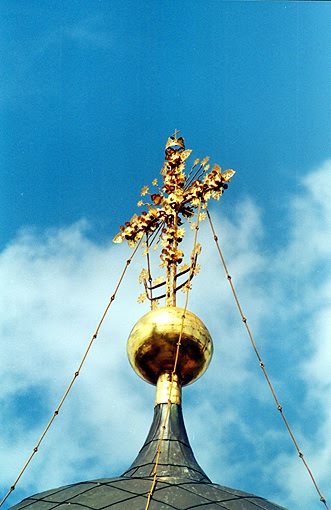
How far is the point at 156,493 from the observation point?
821 centimetres

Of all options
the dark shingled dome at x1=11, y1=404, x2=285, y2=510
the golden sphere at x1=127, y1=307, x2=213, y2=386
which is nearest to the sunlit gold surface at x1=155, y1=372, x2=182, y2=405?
the golden sphere at x1=127, y1=307, x2=213, y2=386

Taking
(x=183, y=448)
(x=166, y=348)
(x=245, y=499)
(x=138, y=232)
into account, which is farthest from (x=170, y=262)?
(x=245, y=499)

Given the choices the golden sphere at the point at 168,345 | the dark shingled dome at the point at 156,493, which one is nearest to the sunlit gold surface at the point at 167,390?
the golden sphere at the point at 168,345

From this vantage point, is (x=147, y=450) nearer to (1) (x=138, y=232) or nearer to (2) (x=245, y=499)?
(2) (x=245, y=499)

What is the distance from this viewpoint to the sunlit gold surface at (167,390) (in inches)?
400

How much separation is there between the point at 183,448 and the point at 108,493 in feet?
5.01

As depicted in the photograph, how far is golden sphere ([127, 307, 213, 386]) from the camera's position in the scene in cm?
1011

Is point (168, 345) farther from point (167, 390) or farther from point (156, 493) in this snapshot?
point (156, 493)

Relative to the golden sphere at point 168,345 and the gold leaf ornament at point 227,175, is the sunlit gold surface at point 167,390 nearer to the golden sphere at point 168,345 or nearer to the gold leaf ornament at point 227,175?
the golden sphere at point 168,345

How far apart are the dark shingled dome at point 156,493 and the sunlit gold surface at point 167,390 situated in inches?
29.9

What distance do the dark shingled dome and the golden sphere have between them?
105 centimetres

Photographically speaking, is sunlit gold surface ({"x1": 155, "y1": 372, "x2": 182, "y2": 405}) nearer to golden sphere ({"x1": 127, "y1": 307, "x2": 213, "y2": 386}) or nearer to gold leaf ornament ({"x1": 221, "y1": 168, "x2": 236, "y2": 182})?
golden sphere ({"x1": 127, "y1": 307, "x2": 213, "y2": 386})

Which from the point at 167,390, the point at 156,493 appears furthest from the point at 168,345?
the point at 156,493

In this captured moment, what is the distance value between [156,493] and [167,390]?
2.05 metres
